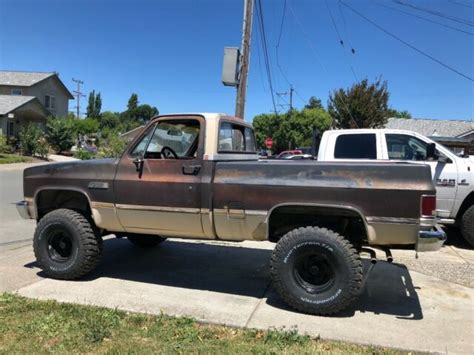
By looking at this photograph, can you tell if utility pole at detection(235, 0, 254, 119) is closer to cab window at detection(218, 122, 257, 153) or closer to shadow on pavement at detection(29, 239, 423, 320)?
shadow on pavement at detection(29, 239, 423, 320)

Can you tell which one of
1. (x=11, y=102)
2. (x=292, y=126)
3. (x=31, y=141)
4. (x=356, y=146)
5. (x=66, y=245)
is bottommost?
(x=66, y=245)

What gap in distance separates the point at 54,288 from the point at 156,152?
6.35 feet

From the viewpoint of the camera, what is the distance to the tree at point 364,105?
123 ft

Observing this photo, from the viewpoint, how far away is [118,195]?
5.43m

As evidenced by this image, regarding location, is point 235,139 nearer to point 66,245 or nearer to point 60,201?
point 60,201

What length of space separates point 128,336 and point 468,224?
21.3ft

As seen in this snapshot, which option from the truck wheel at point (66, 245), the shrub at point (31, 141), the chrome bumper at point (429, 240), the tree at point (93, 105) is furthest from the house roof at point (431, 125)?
the tree at point (93, 105)

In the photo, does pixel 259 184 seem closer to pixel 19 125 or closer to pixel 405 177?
pixel 405 177

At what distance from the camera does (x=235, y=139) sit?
5992mm

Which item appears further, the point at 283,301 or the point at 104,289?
the point at 104,289

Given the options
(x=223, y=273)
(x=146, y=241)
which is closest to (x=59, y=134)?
(x=146, y=241)

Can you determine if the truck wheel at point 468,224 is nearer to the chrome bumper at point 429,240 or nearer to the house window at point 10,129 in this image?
the chrome bumper at point 429,240

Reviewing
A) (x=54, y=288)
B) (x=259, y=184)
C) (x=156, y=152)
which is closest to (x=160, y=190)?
(x=156, y=152)

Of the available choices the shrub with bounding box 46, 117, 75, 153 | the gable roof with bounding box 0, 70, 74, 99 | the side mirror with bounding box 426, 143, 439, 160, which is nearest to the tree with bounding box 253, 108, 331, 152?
the gable roof with bounding box 0, 70, 74, 99
